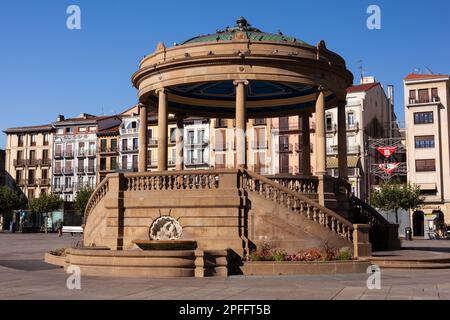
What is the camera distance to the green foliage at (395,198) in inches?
2783

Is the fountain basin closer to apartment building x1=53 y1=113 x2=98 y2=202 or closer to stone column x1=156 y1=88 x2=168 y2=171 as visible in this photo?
stone column x1=156 y1=88 x2=168 y2=171

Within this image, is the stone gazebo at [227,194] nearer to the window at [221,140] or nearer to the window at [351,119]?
the window at [351,119]

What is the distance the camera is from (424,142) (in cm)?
8150

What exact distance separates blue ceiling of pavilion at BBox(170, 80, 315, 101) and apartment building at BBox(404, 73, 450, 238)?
53.4m

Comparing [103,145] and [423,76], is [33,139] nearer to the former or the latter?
[103,145]

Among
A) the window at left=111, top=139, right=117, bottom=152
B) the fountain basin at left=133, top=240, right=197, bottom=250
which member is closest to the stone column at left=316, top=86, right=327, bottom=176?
the fountain basin at left=133, top=240, right=197, bottom=250

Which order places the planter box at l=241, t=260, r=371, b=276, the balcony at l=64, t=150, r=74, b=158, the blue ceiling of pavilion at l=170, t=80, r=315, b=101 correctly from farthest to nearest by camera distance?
the balcony at l=64, t=150, r=74, b=158 < the blue ceiling of pavilion at l=170, t=80, r=315, b=101 < the planter box at l=241, t=260, r=371, b=276

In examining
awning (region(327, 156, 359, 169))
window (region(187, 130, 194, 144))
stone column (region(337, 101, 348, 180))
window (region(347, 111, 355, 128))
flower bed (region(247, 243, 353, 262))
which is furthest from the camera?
window (region(187, 130, 194, 144))

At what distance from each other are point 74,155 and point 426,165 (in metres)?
65.3

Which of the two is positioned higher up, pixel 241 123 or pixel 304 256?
pixel 241 123

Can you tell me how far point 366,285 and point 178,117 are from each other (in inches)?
738

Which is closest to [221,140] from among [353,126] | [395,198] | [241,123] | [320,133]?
[353,126]

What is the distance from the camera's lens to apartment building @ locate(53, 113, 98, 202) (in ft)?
361

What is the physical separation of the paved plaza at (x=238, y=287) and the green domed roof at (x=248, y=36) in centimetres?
1206
